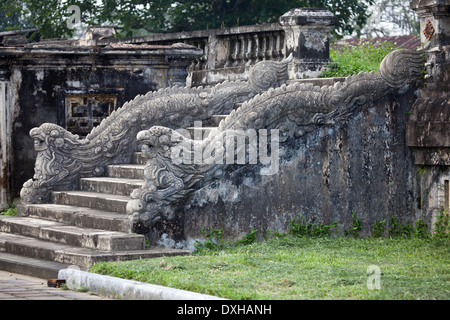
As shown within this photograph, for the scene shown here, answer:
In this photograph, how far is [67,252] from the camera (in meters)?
9.55

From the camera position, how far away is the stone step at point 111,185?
11.0m

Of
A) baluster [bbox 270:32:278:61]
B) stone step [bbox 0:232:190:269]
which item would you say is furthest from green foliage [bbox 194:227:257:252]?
baluster [bbox 270:32:278:61]

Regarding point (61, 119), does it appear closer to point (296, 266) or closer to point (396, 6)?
point (296, 266)

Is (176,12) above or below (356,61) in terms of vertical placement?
above

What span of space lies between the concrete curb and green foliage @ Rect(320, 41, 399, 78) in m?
5.43

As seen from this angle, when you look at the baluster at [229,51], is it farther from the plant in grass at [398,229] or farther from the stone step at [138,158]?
the plant in grass at [398,229]

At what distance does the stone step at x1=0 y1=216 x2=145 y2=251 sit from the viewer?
9.63m

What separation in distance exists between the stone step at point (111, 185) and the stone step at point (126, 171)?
97 mm

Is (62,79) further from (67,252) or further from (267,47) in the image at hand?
(67,252)

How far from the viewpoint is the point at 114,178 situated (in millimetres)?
11852

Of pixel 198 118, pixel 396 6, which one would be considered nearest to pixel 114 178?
pixel 198 118

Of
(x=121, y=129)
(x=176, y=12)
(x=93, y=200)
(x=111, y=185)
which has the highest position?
(x=176, y=12)

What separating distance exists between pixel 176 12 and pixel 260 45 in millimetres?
Answer: 12076

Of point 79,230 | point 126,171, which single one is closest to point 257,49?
point 126,171
